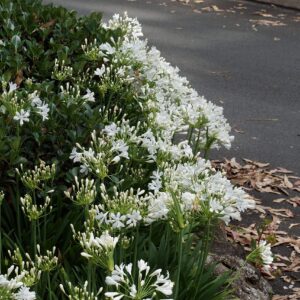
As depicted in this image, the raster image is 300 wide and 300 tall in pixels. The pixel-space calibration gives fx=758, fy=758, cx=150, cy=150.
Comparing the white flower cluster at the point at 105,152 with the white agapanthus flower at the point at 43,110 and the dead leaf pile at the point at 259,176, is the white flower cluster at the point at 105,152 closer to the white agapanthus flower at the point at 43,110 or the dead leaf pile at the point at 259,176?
the white agapanthus flower at the point at 43,110

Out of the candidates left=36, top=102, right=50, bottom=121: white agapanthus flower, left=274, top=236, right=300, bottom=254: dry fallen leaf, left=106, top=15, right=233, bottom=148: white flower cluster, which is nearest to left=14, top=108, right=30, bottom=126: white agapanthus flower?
left=36, top=102, right=50, bottom=121: white agapanthus flower

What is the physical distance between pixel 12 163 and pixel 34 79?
3.64 ft

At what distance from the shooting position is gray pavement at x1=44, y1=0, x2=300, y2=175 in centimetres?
811

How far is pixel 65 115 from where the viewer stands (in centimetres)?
407

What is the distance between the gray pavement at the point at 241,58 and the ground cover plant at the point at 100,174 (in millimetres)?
2839

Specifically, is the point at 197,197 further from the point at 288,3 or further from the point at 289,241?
the point at 288,3

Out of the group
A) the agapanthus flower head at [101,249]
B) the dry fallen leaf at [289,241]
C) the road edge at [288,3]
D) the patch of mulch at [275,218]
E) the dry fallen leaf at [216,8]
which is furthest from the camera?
the dry fallen leaf at [216,8]

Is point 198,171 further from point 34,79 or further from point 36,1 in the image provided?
point 36,1

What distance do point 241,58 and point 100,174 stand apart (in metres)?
8.58

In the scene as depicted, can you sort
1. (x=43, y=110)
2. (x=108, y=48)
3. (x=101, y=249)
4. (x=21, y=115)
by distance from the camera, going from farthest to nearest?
1. (x=108, y=48)
2. (x=43, y=110)
3. (x=21, y=115)
4. (x=101, y=249)

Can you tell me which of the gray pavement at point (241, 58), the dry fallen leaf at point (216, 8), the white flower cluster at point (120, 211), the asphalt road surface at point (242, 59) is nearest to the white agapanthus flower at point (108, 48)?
the white flower cluster at point (120, 211)

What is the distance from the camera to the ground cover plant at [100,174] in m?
2.95

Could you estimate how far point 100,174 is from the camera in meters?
3.12

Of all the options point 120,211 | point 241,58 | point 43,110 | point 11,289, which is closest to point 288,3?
point 241,58
